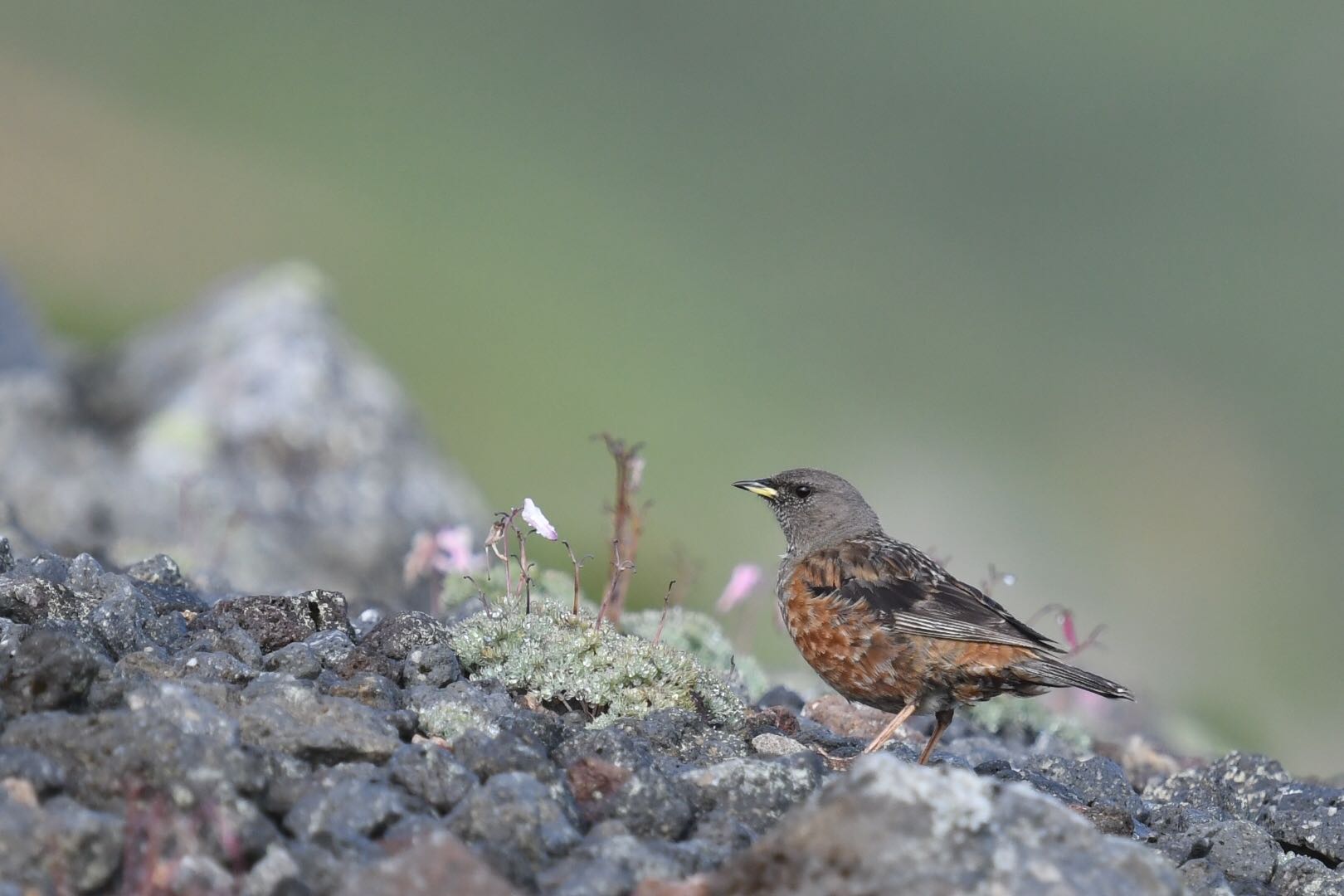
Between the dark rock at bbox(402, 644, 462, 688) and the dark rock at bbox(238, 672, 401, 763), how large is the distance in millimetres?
766

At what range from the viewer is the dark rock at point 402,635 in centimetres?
723

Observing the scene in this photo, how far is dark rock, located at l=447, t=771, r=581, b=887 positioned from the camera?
17.3 feet

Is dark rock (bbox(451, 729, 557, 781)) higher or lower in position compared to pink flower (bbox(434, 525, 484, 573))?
lower

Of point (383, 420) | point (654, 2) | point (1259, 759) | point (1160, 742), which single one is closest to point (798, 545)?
point (1259, 759)

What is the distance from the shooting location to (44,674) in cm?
577

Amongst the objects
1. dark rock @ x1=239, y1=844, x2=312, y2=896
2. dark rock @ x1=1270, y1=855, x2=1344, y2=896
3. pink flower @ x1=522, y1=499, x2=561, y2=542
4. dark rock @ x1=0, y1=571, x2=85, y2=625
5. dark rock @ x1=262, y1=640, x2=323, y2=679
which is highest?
pink flower @ x1=522, y1=499, x2=561, y2=542

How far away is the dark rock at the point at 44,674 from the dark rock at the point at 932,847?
2467 millimetres

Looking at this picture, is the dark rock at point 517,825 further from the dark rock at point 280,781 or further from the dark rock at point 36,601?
the dark rock at point 36,601


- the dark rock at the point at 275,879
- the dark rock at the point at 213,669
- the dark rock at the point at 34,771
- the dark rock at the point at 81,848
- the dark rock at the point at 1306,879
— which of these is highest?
the dark rock at the point at 213,669

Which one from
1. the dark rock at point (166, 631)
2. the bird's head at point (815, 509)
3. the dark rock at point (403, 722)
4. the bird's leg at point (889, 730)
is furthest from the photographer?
the bird's head at point (815, 509)

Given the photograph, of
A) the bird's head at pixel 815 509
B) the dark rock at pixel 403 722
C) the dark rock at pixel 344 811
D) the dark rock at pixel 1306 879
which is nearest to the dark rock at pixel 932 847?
the dark rock at pixel 344 811

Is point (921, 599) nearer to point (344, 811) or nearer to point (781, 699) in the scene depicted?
point (781, 699)

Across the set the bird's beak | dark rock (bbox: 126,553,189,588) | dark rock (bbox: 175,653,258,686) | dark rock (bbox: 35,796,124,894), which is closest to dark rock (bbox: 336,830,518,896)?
dark rock (bbox: 35,796,124,894)

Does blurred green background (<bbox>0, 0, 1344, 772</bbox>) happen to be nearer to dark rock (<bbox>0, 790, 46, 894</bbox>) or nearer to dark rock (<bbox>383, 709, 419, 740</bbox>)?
dark rock (<bbox>383, 709, 419, 740</bbox>)
